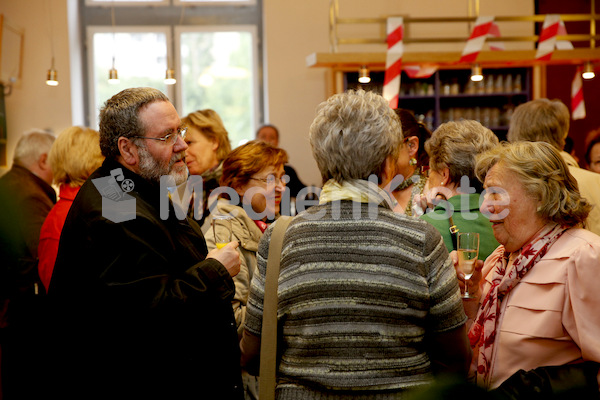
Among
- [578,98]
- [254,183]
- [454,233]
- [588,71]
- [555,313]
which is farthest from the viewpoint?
A: [578,98]

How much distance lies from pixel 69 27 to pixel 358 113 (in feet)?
22.6

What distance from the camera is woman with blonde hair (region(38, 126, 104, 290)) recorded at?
2893 mm

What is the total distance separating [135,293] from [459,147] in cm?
135

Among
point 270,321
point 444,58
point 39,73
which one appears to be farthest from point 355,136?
point 39,73

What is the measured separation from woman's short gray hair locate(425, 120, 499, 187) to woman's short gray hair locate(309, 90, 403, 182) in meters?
0.78

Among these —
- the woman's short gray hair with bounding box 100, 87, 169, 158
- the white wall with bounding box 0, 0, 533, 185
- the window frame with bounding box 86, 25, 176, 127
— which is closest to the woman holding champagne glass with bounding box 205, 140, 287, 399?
the woman's short gray hair with bounding box 100, 87, 169, 158

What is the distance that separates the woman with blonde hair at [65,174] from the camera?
2893 mm

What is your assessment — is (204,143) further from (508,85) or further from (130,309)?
(508,85)

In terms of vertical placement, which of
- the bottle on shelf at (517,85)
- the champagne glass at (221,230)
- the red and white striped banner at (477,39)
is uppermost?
the red and white striped banner at (477,39)

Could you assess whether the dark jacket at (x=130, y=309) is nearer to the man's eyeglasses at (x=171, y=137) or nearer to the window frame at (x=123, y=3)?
the man's eyeglasses at (x=171, y=137)

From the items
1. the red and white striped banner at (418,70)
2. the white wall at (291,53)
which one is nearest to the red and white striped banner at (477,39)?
the red and white striped banner at (418,70)

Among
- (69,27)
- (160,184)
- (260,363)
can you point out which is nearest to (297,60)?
(69,27)

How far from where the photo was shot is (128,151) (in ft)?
6.54

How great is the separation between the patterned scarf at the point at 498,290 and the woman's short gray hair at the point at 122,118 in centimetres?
127
